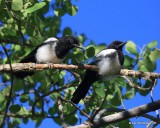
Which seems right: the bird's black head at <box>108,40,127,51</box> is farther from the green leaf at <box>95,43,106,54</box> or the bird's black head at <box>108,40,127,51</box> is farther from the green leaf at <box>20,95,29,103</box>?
the green leaf at <box>20,95,29,103</box>

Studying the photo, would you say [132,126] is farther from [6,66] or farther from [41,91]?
[41,91]

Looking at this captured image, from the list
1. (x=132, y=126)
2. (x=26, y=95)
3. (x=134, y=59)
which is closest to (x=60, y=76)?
(x=26, y=95)

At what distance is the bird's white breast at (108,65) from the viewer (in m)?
4.32

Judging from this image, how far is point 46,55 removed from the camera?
16.3ft

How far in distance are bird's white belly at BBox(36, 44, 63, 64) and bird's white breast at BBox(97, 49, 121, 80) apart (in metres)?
0.55

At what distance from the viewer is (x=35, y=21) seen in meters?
4.66

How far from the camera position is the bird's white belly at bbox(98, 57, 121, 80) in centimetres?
434

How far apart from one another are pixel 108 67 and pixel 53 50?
827mm

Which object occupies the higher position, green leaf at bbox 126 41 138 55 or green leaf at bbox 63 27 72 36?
green leaf at bbox 63 27 72 36

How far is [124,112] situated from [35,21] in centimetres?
193

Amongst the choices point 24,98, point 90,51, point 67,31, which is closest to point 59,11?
point 67,31

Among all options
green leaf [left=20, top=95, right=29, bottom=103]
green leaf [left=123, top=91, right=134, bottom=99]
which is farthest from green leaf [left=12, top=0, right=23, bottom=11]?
green leaf [left=20, top=95, right=29, bottom=103]

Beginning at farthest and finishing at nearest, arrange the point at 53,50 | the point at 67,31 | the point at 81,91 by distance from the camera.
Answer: the point at 67,31 < the point at 53,50 < the point at 81,91

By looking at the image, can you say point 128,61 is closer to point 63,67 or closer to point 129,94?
point 129,94
